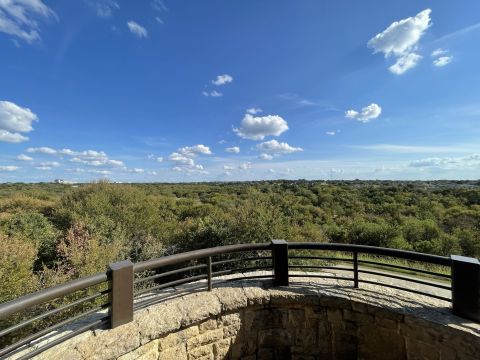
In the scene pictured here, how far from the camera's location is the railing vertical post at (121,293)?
10.3ft

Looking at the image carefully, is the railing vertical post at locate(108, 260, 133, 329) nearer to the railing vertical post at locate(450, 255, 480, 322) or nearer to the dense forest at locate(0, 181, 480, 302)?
the railing vertical post at locate(450, 255, 480, 322)

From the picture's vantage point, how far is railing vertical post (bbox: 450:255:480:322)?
333 cm

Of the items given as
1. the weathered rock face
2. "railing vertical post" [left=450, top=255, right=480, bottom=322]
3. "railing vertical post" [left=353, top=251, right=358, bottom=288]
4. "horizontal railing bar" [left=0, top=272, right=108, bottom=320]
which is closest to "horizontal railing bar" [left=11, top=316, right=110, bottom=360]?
the weathered rock face

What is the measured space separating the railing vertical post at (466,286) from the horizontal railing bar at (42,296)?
4.12 m

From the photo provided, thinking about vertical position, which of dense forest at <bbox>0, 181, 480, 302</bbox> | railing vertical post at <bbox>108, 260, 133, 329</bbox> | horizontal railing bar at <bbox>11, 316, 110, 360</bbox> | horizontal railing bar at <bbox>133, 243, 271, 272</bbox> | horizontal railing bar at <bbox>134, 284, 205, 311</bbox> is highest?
horizontal railing bar at <bbox>133, 243, 271, 272</bbox>

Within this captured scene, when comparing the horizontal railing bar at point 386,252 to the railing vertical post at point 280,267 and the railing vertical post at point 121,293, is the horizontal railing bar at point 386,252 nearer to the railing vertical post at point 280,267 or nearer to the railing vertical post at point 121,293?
the railing vertical post at point 280,267

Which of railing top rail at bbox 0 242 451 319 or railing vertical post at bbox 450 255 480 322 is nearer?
railing top rail at bbox 0 242 451 319

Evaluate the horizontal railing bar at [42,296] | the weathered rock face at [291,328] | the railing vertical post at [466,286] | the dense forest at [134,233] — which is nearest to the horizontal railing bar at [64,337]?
the weathered rock face at [291,328]

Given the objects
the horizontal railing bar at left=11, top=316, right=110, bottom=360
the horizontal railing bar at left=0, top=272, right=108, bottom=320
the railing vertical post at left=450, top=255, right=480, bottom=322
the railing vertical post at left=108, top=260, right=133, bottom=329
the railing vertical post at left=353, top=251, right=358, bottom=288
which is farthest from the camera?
the railing vertical post at left=353, top=251, right=358, bottom=288

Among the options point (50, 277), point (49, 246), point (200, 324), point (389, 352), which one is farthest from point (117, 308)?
point (49, 246)

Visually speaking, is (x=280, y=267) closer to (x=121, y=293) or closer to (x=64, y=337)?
(x=121, y=293)

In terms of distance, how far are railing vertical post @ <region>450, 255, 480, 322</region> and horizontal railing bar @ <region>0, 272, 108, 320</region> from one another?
13.5ft

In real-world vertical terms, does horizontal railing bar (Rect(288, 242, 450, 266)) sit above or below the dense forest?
above

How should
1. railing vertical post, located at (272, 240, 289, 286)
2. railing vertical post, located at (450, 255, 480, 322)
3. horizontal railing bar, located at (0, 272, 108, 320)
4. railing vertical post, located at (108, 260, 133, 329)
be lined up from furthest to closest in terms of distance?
railing vertical post, located at (272, 240, 289, 286) < railing vertical post, located at (450, 255, 480, 322) < railing vertical post, located at (108, 260, 133, 329) < horizontal railing bar, located at (0, 272, 108, 320)
